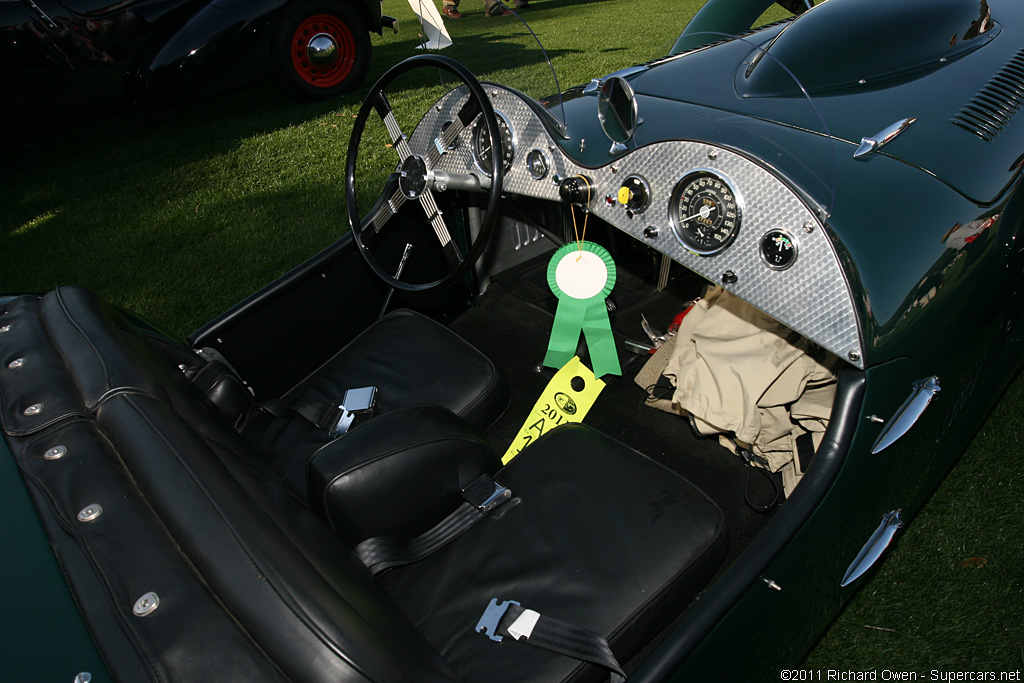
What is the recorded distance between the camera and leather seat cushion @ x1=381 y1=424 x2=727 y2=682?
4.33 feet

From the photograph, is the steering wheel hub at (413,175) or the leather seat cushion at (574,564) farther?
the steering wheel hub at (413,175)

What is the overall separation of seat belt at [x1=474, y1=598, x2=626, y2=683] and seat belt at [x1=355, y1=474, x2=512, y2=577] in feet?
0.72

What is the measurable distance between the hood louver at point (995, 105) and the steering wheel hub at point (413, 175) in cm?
140

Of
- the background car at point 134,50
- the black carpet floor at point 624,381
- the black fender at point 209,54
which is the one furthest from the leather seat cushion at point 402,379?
the black fender at point 209,54

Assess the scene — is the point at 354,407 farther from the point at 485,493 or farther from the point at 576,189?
the point at 576,189

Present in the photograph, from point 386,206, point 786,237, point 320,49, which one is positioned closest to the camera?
point 786,237

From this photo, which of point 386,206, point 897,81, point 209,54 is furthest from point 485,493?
point 209,54

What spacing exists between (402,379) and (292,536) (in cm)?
107

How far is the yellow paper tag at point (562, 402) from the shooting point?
7.27 feet

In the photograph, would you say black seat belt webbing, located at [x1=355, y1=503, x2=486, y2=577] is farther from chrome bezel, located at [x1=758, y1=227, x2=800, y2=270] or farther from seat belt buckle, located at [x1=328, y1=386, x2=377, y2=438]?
chrome bezel, located at [x1=758, y1=227, x2=800, y2=270]

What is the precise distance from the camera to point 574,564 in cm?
144

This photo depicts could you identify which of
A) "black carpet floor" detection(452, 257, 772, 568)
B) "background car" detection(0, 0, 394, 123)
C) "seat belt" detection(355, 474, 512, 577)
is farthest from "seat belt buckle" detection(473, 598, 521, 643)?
"background car" detection(0, 0, 394, 123)

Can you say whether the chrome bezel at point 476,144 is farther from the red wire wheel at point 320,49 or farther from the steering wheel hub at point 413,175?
the red wire wheel at point 320,49

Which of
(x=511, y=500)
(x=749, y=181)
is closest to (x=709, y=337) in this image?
(x=749, y=181)
